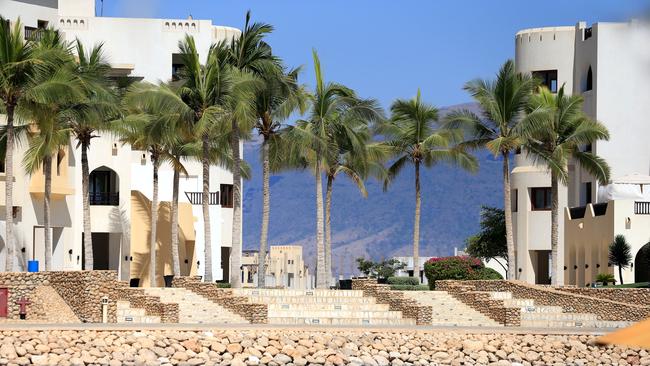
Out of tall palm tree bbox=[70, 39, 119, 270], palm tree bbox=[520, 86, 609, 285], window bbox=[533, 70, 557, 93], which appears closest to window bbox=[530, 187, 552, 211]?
window bbox=[533, 70, 557, 93]

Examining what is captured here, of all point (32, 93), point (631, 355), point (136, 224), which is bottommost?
point (631, 355)

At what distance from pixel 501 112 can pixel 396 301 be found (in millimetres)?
10218

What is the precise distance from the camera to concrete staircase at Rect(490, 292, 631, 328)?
42838mm

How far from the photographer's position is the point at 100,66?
47438 millimetres

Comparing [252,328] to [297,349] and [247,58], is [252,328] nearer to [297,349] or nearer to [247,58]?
[297,349]

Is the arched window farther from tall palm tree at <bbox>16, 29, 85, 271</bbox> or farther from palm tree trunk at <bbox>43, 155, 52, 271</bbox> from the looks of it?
palm tree trunk at <bbox>43, 155, 52, 271</bbox>

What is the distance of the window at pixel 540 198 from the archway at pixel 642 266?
28.0 ft

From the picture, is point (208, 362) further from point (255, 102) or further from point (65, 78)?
point (255, 102)

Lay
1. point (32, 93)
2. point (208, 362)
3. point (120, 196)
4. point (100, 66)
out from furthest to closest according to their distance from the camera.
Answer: point (120, 196), point (100, 66), point (32, 93), point (208, 362)

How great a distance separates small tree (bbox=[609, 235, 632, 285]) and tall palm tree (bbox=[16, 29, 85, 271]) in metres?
22.8

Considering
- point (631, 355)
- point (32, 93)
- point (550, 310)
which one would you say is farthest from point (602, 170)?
point (32, 93)

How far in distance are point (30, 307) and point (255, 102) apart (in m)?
13.3

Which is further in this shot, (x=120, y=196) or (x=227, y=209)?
(x=227, y=209)

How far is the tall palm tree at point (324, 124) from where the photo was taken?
49.5m
